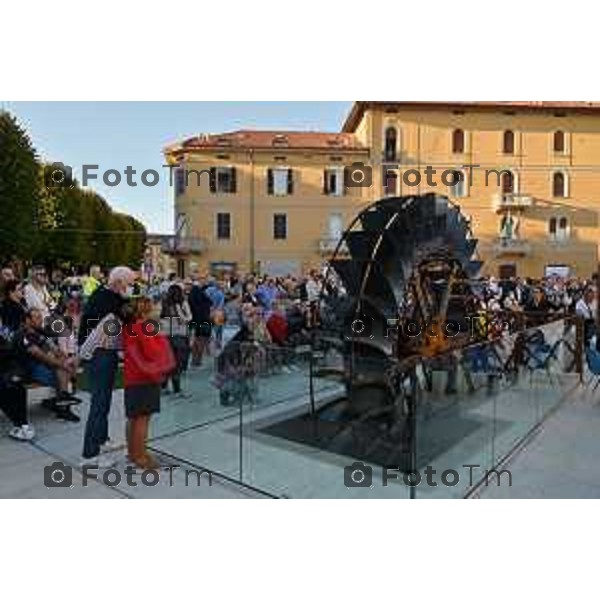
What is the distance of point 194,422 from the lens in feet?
21.4

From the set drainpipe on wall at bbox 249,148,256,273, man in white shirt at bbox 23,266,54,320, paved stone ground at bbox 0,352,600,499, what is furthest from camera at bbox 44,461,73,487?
drainpipe on wall at bbox 249,148,256,273

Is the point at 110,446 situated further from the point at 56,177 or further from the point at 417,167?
the point at 417,167

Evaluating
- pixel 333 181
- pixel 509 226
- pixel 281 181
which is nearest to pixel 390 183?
pixel 333 181

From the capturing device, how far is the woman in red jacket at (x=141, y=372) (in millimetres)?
5355

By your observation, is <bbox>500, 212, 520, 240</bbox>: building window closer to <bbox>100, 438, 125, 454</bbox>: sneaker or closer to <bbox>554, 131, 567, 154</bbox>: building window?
<bbox>554, 131, 567, 154</bbox>: building window

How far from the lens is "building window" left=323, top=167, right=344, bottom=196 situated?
3934 centimetres

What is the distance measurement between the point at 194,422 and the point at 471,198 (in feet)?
116

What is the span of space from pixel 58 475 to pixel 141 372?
1122 millimetres

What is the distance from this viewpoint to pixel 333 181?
39688 mm

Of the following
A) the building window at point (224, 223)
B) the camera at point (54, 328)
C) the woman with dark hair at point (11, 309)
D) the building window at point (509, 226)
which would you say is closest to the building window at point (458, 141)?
the building window at point (509, 226)

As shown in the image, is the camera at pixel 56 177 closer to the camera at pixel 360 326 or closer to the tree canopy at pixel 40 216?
the tree canopy at pixel 40 216

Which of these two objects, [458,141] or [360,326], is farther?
[458,141]

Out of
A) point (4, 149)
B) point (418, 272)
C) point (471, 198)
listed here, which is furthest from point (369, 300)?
point (471, 198)

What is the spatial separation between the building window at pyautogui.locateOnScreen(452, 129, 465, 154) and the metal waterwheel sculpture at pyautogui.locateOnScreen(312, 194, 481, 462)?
3127 cm
